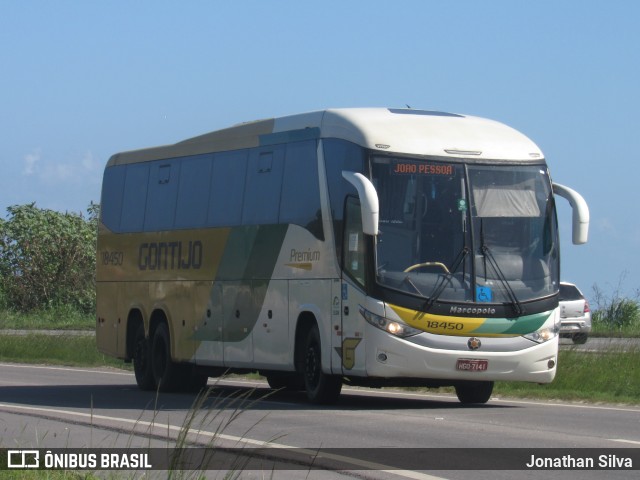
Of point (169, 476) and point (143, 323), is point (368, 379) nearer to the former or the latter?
point (143, 323)

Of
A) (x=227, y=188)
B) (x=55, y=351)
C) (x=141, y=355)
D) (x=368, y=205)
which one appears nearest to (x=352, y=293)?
(x=368, y=205)

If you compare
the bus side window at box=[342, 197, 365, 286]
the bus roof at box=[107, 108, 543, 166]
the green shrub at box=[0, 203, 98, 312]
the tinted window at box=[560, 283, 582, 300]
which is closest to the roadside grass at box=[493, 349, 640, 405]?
the bus roof at box=[107, 108, 543, 166]

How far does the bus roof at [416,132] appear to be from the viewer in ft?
61.6

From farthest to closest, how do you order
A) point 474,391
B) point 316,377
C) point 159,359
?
1. point 159,359
2. point 474,391
3. point 316,377

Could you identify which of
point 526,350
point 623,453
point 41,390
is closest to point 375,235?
point 526,350

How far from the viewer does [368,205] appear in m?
17.8

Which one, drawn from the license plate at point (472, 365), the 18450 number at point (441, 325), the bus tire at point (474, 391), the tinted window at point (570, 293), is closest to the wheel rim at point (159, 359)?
the bus tire at point (474, 391)

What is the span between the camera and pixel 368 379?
19.1m

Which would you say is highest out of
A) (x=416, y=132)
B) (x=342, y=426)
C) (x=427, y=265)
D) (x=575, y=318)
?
(x=416, y=132)

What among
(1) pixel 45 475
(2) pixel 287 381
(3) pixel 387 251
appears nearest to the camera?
(1) pixel 45 475

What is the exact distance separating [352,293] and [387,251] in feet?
2.53

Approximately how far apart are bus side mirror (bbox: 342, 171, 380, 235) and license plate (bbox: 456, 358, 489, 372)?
198cm

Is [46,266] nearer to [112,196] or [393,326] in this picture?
[112,196]

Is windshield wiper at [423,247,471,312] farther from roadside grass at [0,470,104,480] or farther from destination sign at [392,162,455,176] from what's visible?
roadside grass at [0,470,104,480]
